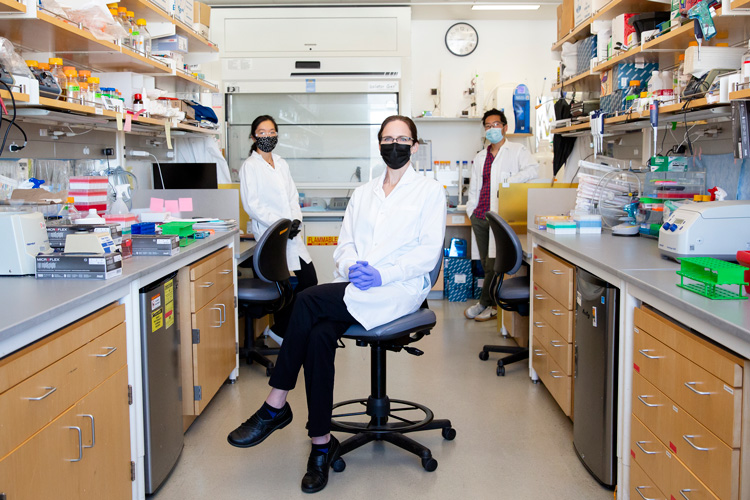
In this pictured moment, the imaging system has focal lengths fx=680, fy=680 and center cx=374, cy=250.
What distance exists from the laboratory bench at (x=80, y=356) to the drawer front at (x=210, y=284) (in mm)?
45

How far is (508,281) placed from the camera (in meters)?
3.74

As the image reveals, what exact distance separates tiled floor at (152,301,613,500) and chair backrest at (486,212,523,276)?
620 millimetres

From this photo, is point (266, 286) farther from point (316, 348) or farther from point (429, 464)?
point (429, 464)

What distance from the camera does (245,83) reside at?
19.1 ft

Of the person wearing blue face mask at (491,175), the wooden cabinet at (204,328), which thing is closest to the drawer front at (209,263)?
the wooden cabinet at (204,328)

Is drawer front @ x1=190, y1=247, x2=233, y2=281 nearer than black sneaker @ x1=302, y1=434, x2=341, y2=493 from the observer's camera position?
No

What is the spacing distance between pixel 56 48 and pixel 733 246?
279 cm

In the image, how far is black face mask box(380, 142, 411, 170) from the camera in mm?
2699

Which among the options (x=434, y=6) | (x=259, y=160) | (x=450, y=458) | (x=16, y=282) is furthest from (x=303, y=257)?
(x=434, y=6)

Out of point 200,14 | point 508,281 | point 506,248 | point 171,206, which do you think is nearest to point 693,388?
point 506,248

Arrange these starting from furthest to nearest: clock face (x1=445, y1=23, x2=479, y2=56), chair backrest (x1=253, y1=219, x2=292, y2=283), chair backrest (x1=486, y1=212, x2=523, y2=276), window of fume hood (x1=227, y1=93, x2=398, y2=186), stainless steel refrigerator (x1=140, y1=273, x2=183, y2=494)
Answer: clock face (x1=445, y1=23, x2=479, y2=56) < window of fume hood (x1=227, y1=93, x2=398, y2=186) < chair backrest (x1=486, y1=212, x2=523, y2=276) < chair backrest (x1=253, y1=219, x2=292, y2=283) < stainless steel refrigerator (x1=140, y1=273, x2=183, y2=494)

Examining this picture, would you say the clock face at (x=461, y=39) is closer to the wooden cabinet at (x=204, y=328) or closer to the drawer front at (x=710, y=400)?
the wooden cabinet at (x=204, y=328)

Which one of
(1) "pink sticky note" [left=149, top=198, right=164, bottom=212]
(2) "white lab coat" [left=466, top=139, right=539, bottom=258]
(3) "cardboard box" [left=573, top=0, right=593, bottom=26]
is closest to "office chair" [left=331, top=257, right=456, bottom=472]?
(1) "pink sticky note" [left=149, top=198, right=164, bottom=212]

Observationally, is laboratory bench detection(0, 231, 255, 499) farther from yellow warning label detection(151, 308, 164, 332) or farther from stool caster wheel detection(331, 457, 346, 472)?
stool caster wheel detection(331, 457, 346, 472)
